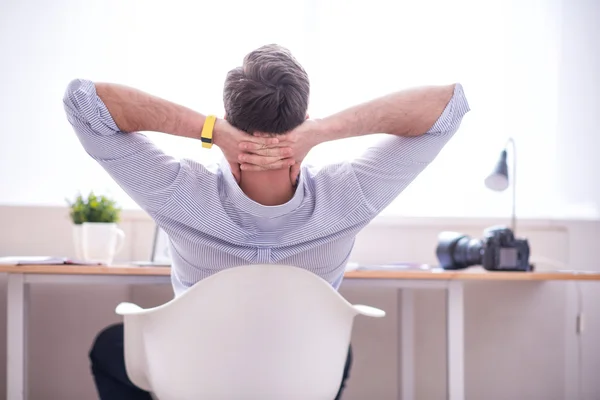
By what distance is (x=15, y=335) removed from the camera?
214 cm

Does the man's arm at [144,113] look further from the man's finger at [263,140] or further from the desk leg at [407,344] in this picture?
the desk leg at [407,344]

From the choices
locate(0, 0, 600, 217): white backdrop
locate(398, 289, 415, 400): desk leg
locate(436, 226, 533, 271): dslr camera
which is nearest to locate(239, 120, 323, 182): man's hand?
locate(436, 226, 533, 271): dslr camera

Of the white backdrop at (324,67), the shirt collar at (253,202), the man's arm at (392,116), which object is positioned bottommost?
the shirt collar at (253,202)

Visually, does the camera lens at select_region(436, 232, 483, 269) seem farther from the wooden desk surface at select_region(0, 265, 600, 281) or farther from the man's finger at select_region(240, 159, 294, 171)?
the man's finger at select_region(240, 159, 294, 171)

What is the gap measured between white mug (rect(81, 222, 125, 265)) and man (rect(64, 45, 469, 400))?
0.99 m

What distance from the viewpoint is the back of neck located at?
1464mm

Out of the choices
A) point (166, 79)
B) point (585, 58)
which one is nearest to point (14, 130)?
point (166, 79)

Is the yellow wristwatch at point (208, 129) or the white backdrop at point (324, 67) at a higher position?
the white backdrop at point (324, 67)

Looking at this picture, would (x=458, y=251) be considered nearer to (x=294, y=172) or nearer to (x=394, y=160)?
(x=394, y=160)

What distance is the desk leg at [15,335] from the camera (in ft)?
6.97

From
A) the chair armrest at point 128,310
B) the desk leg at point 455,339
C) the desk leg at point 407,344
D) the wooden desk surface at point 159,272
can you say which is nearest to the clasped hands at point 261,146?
the chair armrest at point 128,310

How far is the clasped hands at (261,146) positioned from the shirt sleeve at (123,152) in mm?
110

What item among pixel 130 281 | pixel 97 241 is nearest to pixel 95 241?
pixel 97 241

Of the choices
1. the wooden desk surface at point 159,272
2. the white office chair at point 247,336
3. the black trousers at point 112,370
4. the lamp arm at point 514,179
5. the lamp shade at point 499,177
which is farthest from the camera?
the lamp arm at point 514,179
